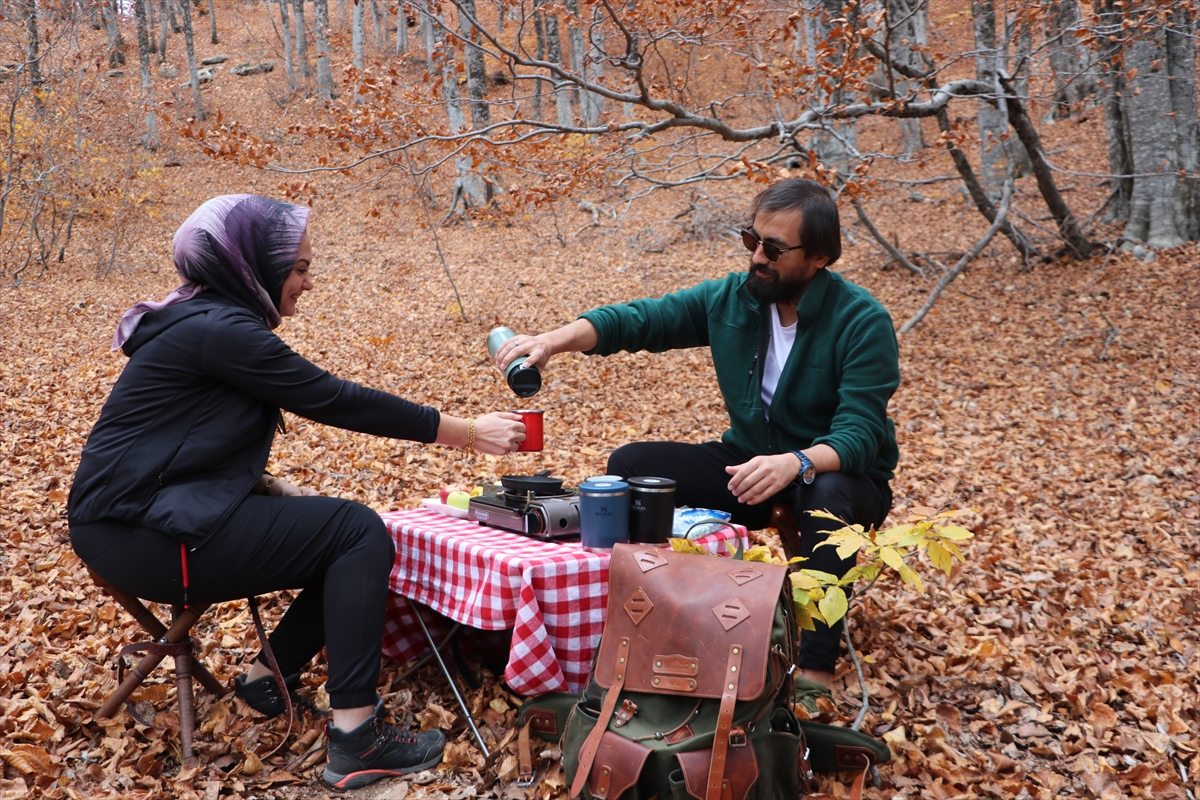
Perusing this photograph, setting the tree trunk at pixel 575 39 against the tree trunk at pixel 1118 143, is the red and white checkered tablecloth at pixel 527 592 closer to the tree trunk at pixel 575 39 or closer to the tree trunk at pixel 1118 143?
the tree trunk at pixel 575 39

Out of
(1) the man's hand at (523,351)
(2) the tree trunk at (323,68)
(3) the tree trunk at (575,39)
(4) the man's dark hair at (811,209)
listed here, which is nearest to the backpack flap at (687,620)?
(1) the man's hand at (523,351)

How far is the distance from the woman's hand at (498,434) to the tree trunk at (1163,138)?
9.11 m

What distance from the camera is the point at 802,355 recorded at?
3.34m

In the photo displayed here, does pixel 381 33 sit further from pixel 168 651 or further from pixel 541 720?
pixel 541 720

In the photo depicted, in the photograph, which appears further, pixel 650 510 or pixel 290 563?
pixel 650 510

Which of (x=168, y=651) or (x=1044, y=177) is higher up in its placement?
(x=1044, y=177)

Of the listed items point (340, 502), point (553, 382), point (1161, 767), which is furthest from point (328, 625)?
point (553, 382)

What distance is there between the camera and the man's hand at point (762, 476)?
283 cm

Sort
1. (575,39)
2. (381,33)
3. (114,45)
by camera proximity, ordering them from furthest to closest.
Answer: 1. (381,33)
2. (114,45)
3. (575,39)

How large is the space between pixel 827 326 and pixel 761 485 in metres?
0.79

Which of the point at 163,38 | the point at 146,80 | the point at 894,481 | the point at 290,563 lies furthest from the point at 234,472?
the point at 163,38

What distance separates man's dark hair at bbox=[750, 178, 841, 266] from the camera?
329 centimetres

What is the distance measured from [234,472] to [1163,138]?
1054 centimetres

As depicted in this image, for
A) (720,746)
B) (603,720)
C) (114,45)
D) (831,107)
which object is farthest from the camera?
(114,45)
